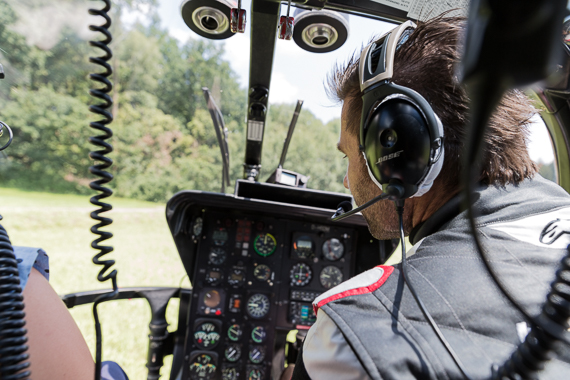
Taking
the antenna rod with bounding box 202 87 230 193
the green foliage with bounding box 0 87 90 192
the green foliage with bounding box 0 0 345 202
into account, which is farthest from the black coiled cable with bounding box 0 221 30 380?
the green foliage with bounding box 0 87 90 192

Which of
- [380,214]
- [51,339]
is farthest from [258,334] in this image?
[51,339]

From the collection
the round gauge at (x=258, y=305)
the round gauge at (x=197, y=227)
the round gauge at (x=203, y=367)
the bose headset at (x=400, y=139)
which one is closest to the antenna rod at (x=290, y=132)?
the round gauge at (x=197, y=227)

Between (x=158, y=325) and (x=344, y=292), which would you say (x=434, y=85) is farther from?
(x=158, y=325)

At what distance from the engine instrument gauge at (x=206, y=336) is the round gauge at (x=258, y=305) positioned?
0.29m

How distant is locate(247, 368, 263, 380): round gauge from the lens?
94.1 inches

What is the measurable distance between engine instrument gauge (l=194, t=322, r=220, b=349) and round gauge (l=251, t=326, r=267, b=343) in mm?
257

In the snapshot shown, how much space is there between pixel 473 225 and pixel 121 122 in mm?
12468

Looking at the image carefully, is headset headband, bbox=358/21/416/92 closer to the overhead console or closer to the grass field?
the overhead console

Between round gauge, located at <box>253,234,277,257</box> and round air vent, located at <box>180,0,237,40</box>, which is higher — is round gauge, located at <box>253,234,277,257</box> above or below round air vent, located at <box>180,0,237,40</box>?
below

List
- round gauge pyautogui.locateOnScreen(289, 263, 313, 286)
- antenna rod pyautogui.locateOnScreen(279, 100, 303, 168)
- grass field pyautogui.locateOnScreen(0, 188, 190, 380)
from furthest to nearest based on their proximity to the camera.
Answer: grass field pyautogui.locateOnScreen(0, 188, 190, 380) → round gauge pyautogui.locateOnScreen(289, 263, 313, 286) → antenna rod pyautogui.locateOnScreen(279, 100, 303, 168)

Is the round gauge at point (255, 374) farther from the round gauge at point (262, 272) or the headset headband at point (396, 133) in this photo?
the headset headband at point (396, 133)

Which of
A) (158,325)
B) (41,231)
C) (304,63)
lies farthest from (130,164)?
(304,63)

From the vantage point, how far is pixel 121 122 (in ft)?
36.5

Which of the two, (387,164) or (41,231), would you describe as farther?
(41,231)
